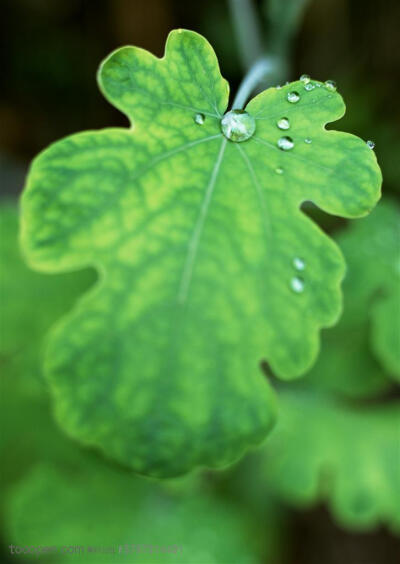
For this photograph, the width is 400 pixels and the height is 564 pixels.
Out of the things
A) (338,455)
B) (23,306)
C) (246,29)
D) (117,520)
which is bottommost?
(117,520)

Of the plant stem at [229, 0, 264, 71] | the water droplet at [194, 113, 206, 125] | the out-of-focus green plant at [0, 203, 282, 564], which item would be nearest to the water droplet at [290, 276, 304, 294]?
the water droplet at [194, 113, 206, 125]

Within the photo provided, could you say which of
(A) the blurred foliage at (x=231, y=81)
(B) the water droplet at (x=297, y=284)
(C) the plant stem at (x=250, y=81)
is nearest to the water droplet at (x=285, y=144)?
(C) the plant stem at (x=250, y=81)

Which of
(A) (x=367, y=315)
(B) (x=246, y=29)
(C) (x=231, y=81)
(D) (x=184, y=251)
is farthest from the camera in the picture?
(C) (x=231, y=81)

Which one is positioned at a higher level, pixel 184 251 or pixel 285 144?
pixel 285 144

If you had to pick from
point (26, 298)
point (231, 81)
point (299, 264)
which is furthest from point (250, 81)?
point (231, 81)

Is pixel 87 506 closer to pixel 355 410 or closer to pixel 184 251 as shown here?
pixel 355 410

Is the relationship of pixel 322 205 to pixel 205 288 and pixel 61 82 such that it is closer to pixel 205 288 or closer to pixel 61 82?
pixel 205 288

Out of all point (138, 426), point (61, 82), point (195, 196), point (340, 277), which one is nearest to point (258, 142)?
point (195, 196)
